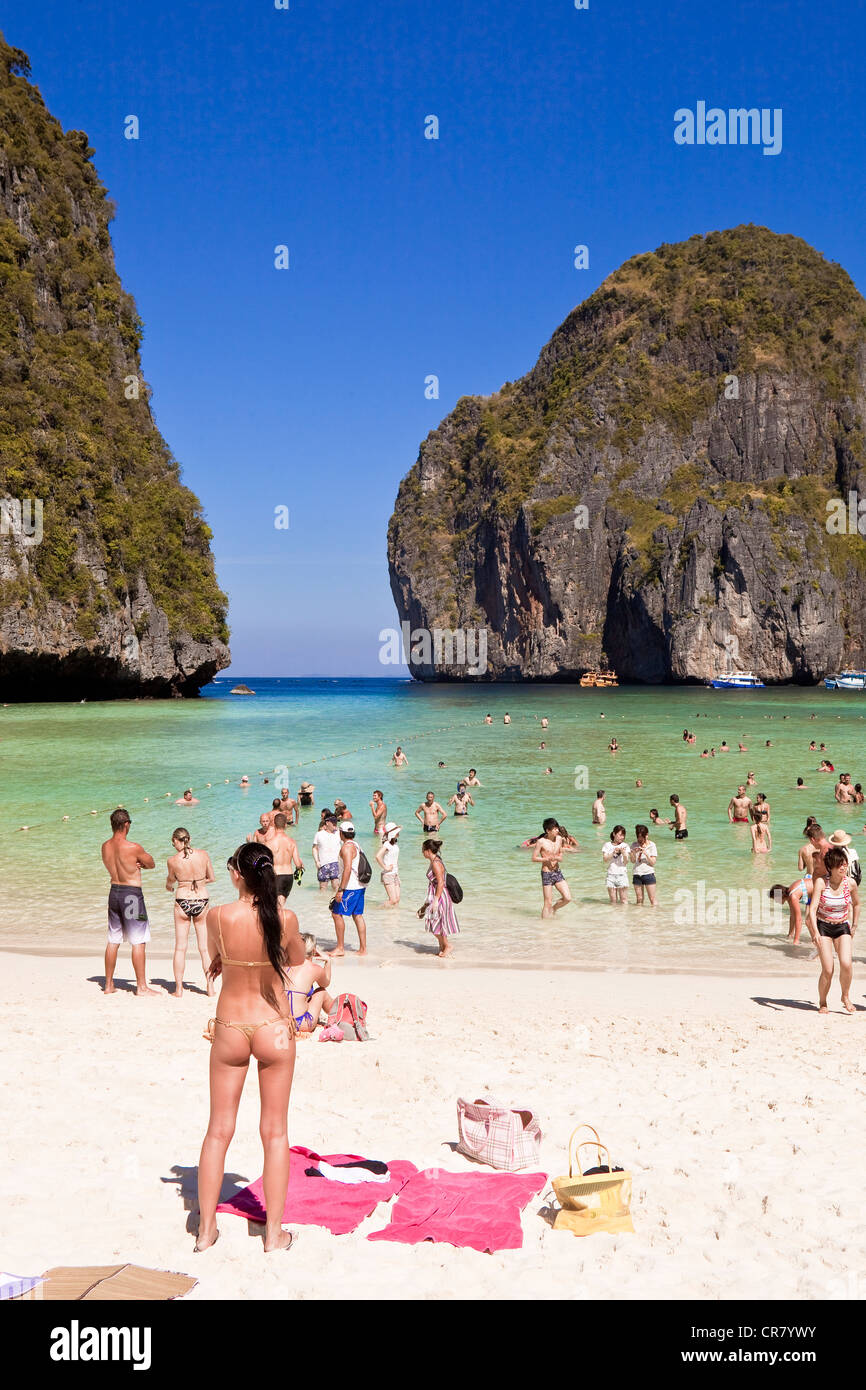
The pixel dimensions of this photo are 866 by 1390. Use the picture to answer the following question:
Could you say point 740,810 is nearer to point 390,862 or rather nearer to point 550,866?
point 550,866

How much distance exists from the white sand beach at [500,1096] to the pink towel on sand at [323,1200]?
7 cm

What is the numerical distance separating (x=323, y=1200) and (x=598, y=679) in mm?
128833

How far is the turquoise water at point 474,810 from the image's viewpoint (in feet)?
45.4

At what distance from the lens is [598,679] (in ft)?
433

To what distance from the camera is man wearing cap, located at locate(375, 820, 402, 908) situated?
15.0 meters

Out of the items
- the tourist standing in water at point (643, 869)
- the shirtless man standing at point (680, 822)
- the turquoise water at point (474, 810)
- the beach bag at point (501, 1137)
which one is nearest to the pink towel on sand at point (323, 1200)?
the beach bag at point (501, 1137)

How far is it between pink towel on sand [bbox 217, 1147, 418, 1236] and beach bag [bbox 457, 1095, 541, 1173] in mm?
483

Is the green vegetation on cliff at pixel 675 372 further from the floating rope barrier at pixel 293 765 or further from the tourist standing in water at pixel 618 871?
the tourist standing in water at pixel 618 871

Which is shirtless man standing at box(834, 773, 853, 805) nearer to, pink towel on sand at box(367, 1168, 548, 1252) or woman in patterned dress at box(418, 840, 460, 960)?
woman in patterned dress at box(418, 840, 460, 960)

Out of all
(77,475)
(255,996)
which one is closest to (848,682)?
(77,475)

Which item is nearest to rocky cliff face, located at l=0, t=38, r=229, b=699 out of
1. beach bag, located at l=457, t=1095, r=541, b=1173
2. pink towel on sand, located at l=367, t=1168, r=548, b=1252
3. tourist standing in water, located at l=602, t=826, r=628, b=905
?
tourist standing in water, located at l=602, t=826, r=628, b=905
